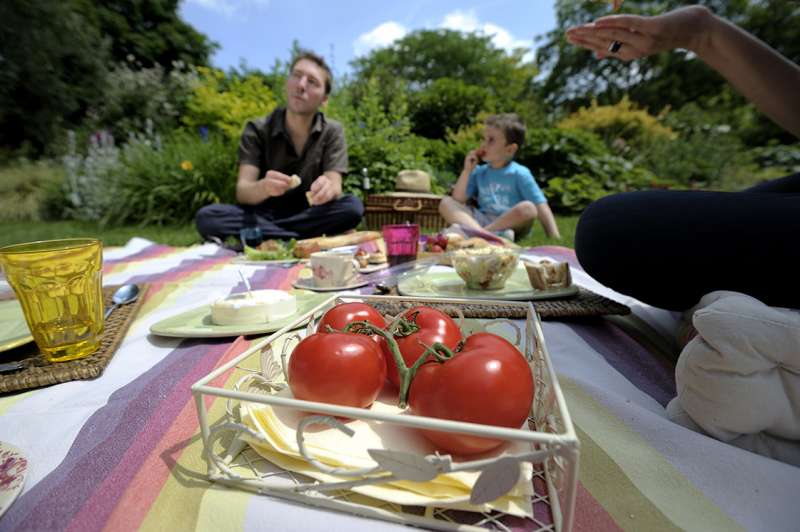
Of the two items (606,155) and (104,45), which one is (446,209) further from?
(104,45)

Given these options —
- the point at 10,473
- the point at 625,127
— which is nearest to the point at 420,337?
the point at 10,473

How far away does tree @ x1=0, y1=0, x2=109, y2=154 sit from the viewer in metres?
7.55

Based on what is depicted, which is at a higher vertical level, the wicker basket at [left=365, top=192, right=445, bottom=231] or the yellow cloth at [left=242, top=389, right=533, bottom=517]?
the yellow cloth at [left=242, top=389, right=533, bottom=517]

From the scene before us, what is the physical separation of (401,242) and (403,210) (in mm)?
2180

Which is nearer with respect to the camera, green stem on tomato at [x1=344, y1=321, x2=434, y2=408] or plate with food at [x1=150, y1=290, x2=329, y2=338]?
green stem on tomato at [x1=344, y1=321, x2=434, y2=408]

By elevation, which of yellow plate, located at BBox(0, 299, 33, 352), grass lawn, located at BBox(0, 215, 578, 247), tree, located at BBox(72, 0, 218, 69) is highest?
tree, located at BBox(72, 0, 218, 69)

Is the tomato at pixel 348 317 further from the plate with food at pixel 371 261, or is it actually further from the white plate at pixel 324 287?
the plate with food at pixel 371 261

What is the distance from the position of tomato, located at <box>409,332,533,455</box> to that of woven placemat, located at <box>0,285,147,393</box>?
2.01ft

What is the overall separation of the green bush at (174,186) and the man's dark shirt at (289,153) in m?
1.54

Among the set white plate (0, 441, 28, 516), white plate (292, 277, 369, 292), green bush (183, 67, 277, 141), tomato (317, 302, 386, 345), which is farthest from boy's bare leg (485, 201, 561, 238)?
green bush (183, 67, 277, 141)

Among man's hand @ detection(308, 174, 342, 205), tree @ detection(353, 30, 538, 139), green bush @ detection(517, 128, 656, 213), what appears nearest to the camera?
man's hand @ detection(308, 174, 342, 205)

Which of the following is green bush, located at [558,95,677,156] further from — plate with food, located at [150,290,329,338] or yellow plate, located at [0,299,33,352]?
yellow plate, located at [0,299,33,352]

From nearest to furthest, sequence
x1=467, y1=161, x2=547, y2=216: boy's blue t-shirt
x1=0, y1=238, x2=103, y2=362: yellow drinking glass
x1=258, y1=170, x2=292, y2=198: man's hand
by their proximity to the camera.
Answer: x1=0, y1=238, x2=103, y2=362: yellow drinking glass < x1=258, y1=170, x2=292, y2=198: man's hand < x1=467, y1=161, x2=547, y2=216: boy's blue t-shirt

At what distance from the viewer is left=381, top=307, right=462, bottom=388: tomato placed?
1.57 feet
